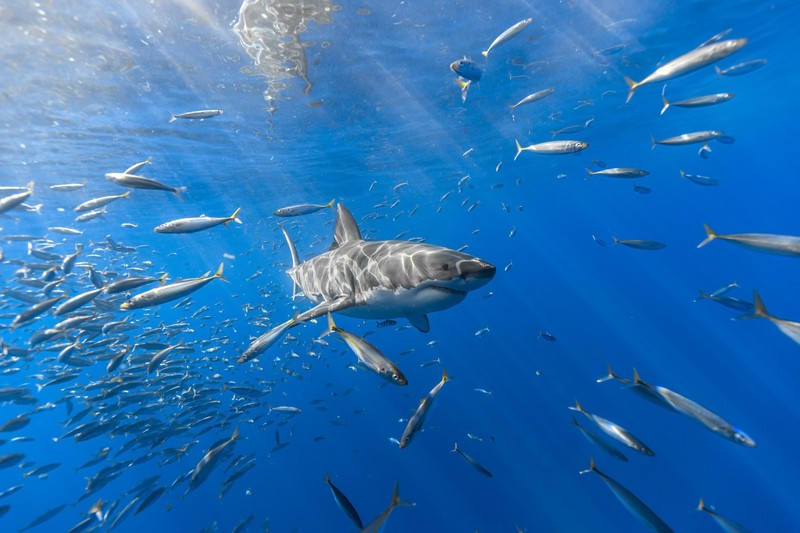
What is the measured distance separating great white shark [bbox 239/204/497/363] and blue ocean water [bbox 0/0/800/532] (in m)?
3.54

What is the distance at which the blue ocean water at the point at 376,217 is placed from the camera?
34.6 ft

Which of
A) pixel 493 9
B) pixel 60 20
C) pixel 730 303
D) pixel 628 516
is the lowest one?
pixel 628 516

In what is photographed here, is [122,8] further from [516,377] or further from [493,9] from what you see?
[516,377]

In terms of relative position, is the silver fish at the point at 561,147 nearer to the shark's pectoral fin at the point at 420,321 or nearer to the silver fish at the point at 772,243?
the silver fish at the point at 772,243

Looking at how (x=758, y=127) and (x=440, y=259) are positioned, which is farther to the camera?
(x=758, y=127)

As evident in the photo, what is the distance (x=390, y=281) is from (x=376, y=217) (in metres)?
21.6

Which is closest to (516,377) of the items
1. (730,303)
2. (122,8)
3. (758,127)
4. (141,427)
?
(730,303)

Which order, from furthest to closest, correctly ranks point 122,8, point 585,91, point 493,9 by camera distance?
point 585,91 < point 493,9 < point 122,8

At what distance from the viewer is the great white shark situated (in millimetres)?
3367

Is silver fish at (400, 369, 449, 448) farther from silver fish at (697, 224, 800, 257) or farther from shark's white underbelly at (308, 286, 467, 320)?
silver fish at (697, 224, 800, 257)

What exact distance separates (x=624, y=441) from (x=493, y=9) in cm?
1246

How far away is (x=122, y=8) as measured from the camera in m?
9.16

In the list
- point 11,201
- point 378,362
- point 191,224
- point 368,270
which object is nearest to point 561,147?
point 368,270

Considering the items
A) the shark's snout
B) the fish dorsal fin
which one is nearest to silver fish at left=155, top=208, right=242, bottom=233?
the fish dorsal fin
